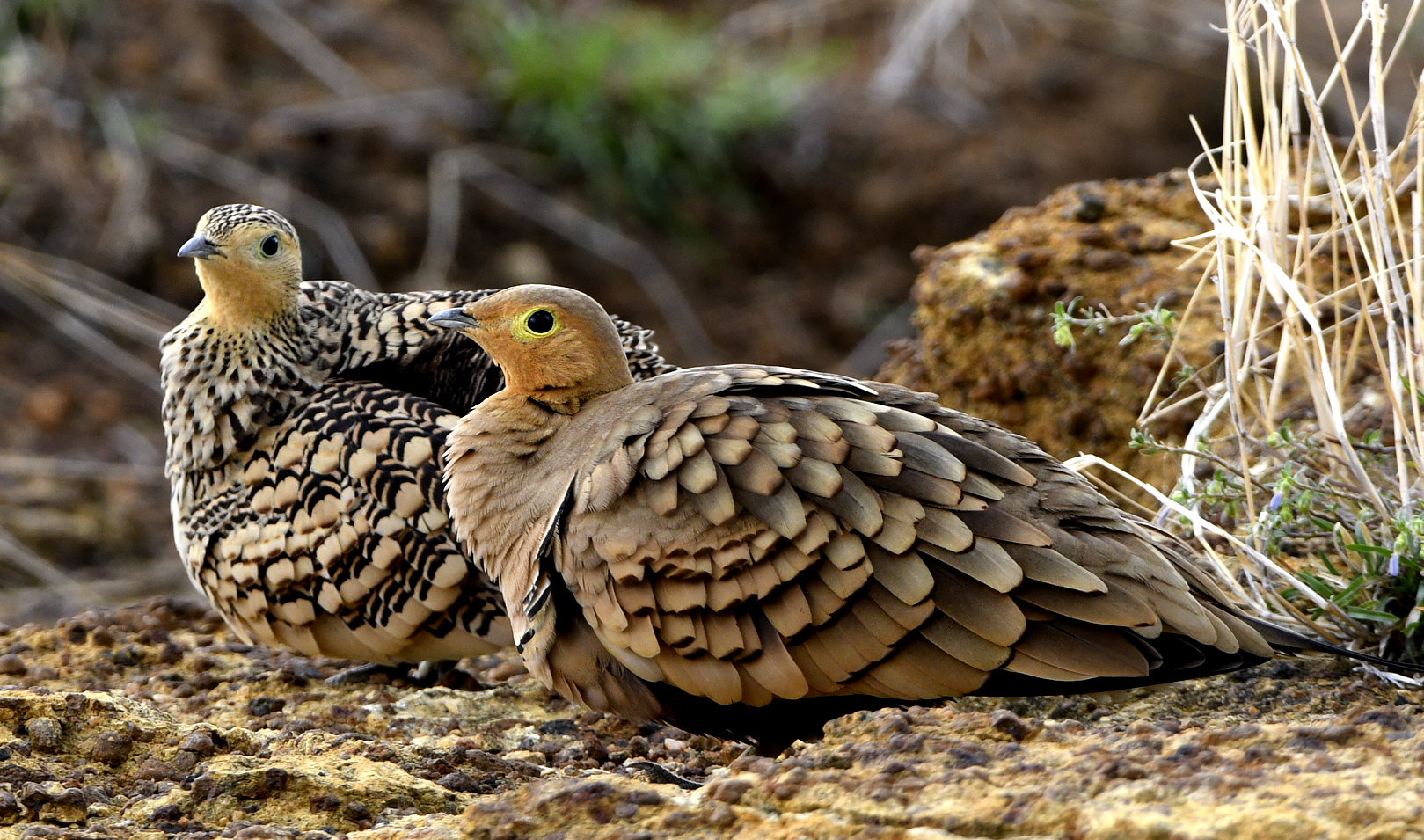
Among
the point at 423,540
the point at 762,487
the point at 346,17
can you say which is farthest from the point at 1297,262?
the point at 346,17

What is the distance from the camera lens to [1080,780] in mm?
2094

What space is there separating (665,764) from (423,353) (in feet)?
4.75

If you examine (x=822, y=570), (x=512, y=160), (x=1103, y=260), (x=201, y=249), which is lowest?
(x=822, y=570)

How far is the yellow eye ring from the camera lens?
11.0 ft

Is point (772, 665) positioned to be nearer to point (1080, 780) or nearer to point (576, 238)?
point (1080, 780)

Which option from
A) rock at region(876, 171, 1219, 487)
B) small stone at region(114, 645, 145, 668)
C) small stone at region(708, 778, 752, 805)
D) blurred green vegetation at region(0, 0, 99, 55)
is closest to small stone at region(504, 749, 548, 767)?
small stone at region(708, 778, 752, 805)

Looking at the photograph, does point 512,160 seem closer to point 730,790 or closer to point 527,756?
point 527,756

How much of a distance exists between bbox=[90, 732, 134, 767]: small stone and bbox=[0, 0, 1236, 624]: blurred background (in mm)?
4399

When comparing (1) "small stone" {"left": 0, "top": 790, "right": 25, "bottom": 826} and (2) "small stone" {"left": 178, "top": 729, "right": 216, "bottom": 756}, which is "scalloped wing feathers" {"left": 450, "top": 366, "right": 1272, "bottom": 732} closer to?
(2) "small stone" {"left": 178, "top": 729, "right": 216, "bottom": 756}

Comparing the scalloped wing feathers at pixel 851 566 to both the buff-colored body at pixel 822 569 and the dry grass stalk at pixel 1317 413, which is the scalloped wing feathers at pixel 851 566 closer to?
the buff-colored body at pixel 822 569

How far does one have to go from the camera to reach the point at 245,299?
4.19 m

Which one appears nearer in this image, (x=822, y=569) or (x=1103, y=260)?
(x=822, y=569)

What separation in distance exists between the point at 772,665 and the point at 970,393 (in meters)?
2.15

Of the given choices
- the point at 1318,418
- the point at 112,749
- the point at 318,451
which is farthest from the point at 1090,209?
the point at 112,749
